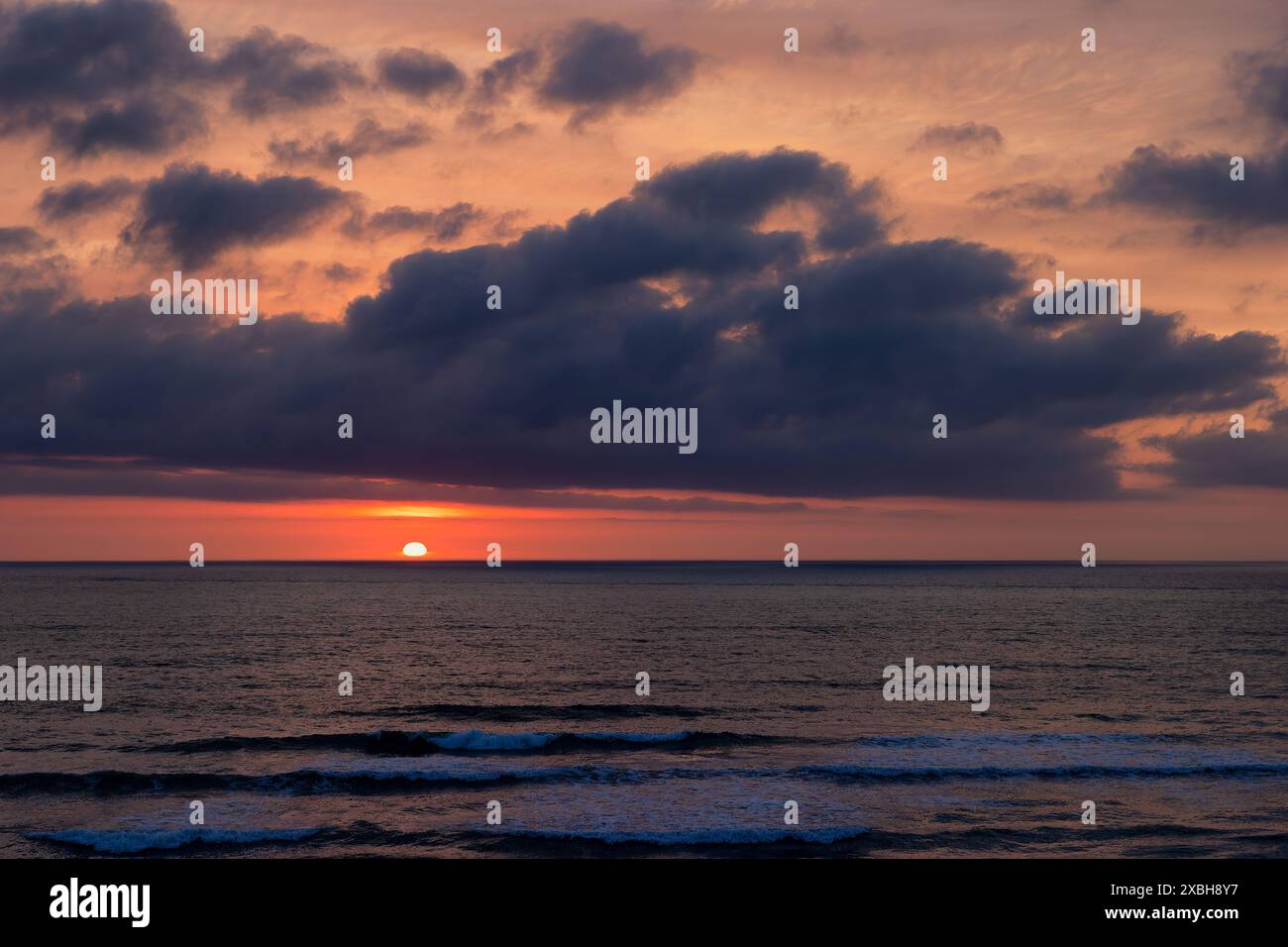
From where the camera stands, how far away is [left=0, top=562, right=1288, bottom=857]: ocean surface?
28141mm

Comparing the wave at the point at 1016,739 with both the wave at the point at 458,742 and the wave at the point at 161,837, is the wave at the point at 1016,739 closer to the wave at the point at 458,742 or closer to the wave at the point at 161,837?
the wave at the point at 458,742

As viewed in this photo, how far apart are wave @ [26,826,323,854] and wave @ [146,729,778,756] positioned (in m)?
11.2

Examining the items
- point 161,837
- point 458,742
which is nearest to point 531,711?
point 458,742

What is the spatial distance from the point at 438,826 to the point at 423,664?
40.5 metres

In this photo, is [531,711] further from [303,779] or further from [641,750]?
[303,779]

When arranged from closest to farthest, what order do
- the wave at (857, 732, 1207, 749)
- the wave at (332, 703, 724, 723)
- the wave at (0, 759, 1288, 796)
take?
the wave at (0, 759, 1288, 796)
the wave at (857, 732, 1207, 749)
the wave at (332, 703, 724, 723)

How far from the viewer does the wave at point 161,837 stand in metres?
27.6

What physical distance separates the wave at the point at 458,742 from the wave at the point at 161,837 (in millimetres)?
11188

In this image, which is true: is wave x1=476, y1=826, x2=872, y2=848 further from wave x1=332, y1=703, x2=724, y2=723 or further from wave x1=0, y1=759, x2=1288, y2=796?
wave x1=332, y1=703, x2=724, y2=723

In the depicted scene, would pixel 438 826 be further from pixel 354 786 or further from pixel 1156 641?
pixel 1156 641

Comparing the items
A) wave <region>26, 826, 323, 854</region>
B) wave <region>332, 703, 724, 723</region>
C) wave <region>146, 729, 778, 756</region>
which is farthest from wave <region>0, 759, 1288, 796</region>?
wave <region>332, 703, 724, 723</region>

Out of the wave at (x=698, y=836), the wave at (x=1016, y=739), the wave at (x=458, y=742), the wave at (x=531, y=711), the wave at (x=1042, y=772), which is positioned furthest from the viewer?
the wave at (x=531, y=711)

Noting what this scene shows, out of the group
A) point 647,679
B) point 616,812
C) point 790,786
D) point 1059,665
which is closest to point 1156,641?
point 1059,665

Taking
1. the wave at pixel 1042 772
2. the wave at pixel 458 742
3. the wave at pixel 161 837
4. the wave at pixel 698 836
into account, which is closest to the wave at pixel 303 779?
the wave at pixel 458 742
